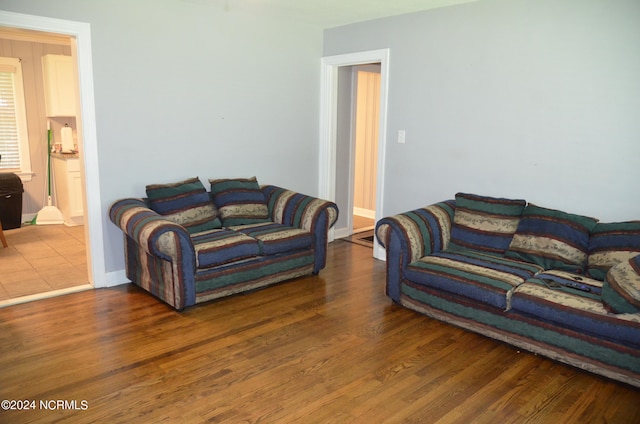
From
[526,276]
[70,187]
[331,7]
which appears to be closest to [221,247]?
[526,276]

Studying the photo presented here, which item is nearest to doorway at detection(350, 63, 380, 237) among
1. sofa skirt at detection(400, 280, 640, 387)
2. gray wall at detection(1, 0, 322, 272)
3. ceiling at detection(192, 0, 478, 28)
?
gray wall at detection(1, 0, 322, 272)

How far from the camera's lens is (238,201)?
421 centimetres

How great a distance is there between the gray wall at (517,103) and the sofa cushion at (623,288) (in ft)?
2.67

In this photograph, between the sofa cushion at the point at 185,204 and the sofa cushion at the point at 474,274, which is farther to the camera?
the sofa cushion at the point at 185,204

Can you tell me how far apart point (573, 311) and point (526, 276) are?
45cm

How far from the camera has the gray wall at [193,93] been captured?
3719 millimetres

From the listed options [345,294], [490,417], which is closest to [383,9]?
[345,294]

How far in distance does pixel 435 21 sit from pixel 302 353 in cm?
299

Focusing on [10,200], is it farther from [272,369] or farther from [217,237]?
[272,369]

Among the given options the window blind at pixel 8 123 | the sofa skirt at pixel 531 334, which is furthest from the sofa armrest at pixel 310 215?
the window blind at pixel 8 123

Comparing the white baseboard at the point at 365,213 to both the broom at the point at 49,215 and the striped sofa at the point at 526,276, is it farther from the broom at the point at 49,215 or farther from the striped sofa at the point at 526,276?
the broom at the point at 49,215

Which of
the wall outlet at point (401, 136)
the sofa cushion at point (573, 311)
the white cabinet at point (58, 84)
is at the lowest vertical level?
the sofa cushion at point (573, 311)

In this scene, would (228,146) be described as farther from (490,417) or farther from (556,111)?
(490,417)

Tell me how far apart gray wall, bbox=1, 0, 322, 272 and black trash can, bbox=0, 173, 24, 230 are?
2.73m
